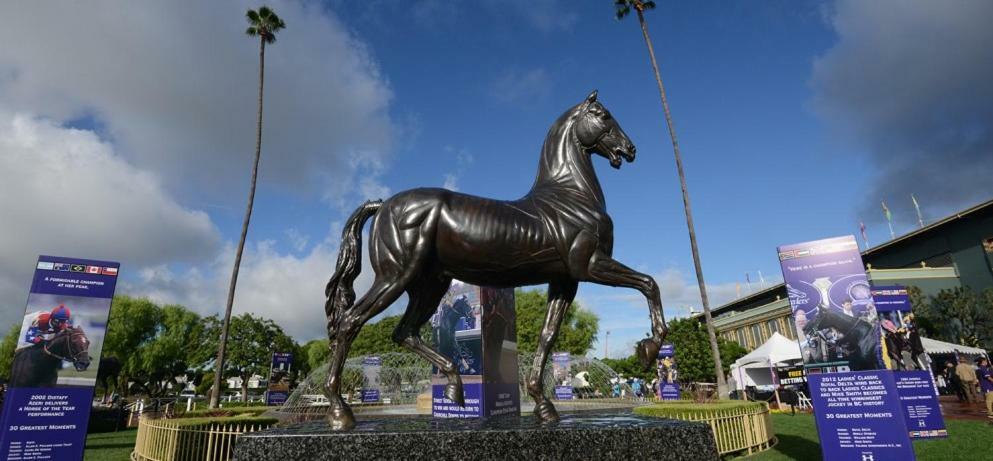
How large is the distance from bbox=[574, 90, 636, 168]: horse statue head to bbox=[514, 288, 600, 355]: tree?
37.6 m

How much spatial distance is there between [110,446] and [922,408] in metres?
23.1

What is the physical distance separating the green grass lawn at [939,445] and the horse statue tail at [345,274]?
11.0 m

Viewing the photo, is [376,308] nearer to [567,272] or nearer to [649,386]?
[567,272]

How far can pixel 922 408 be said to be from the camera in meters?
11.4

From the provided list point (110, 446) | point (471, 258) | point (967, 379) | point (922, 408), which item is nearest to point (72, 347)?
point (110, 446)

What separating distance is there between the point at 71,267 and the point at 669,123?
22203 mm

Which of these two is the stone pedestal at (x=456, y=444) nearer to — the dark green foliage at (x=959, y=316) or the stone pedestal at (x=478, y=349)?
the stone pedestal at (x=478, y=349)

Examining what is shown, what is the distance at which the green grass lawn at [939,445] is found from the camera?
10.0 metres

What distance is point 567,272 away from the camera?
3.81 m

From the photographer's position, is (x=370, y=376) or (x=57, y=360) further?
(x=370, y=376)

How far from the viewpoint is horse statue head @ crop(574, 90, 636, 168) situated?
4266mm

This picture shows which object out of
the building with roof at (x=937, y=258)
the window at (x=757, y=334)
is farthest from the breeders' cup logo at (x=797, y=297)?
the window at (x=757, y=334)

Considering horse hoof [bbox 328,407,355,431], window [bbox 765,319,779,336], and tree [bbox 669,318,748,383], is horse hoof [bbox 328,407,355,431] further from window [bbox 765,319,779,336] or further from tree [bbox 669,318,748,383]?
window [bbox 765,319,779,336]

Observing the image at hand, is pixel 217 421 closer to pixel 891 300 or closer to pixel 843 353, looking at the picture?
pixel 843 353
